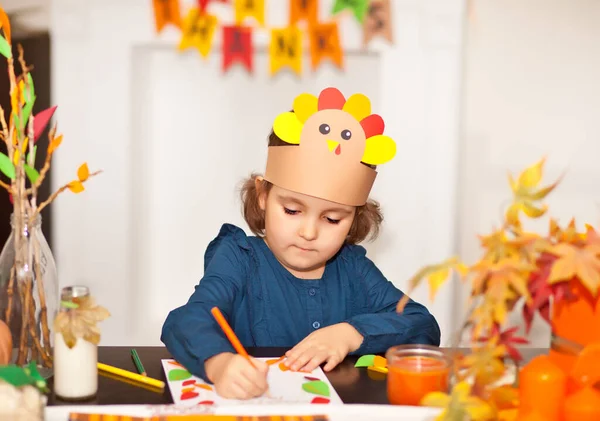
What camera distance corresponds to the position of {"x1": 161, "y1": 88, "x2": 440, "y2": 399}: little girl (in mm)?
1123

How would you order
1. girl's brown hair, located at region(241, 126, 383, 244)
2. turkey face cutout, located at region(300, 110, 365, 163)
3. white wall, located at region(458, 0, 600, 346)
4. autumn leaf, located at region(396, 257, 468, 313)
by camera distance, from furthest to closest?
white wall, located at region(458, 0, 600, 346) < girl's brown hair, located at region(241, 126, 383, 244) < turkey face cutout, located at region(300, 110, 365, 163) < autumn leaf, located at region(396, 257, 468, 313)

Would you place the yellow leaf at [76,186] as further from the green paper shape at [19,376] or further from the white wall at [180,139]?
the white wall at [180,139]

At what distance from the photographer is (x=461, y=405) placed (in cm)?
77

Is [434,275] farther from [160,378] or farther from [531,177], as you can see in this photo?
[160,378]

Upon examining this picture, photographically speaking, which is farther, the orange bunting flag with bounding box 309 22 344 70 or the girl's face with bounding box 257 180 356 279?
the orange bunting flag with bounding box 309 22 344 70

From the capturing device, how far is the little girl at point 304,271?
112 cm

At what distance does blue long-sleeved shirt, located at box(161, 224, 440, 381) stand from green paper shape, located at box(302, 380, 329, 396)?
0.24m

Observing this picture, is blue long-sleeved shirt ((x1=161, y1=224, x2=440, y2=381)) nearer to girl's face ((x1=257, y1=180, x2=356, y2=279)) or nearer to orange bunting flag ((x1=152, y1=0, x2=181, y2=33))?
girl's face ((x1=257, y1=180, x2=356, y2=279))

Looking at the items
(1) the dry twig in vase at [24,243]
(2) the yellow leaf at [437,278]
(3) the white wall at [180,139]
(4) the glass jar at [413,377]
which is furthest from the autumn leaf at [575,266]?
(3) the white wall at [180,139]

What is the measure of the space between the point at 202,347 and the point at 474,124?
168 cm

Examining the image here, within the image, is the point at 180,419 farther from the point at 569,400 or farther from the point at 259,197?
the point at 259,197

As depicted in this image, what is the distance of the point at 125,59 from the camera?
2.39 metres

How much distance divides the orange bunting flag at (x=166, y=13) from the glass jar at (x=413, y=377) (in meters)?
1.65

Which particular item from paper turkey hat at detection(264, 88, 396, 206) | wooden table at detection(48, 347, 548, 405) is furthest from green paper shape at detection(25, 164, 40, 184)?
paper turkey hat at detection(264, 88, 396, 206)
